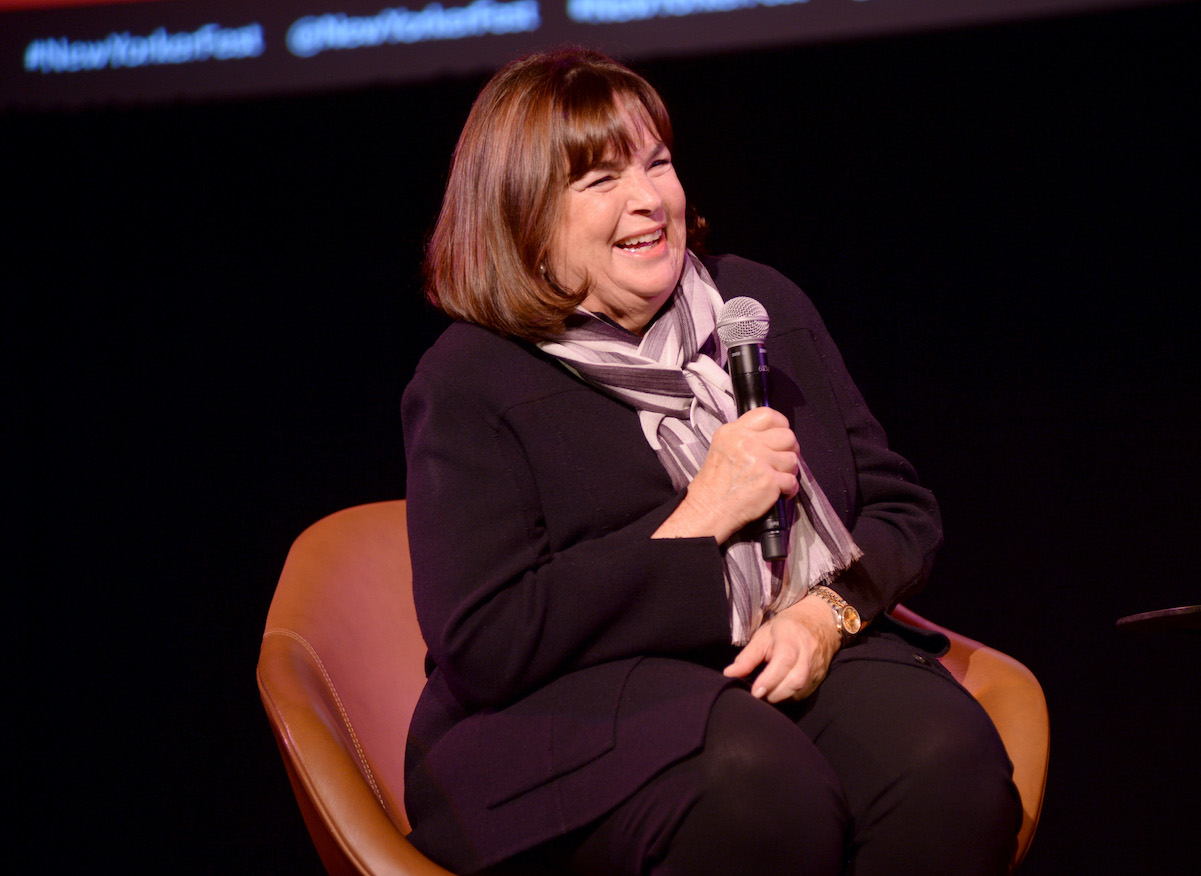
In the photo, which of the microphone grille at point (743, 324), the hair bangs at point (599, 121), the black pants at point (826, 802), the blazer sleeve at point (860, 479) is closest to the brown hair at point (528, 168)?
the hair bangs at point (599, 121)

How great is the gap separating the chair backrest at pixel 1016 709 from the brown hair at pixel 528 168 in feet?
2.85

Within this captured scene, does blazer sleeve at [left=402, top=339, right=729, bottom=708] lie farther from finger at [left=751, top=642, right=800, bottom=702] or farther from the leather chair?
the leather chair

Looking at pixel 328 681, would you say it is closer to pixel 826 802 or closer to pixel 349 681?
pixel 349 681

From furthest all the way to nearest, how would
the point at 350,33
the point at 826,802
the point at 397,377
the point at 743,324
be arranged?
the point at 397,377 → the point at 350,33 → the point at 743,324 → the point at 826,802

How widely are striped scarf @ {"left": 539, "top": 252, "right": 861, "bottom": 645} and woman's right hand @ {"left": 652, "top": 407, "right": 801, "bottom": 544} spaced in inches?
2.5

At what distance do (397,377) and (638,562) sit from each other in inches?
53.0

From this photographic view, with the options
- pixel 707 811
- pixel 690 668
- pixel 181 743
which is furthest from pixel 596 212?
pixel 181 743

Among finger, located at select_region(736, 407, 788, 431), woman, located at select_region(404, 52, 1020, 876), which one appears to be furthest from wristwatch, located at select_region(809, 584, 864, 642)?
finger, located at select_region(736, 407, 788, 431)

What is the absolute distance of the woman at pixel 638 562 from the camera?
110cm

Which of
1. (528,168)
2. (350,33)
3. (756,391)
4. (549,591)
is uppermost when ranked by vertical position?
(350,33)

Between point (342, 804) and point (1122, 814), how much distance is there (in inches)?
75.7

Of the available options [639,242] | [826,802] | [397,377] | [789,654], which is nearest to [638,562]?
[789,654]

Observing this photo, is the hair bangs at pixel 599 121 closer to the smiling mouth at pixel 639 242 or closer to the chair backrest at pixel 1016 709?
the smiling mouth at pixel 639 242

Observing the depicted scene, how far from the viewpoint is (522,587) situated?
1221mm
